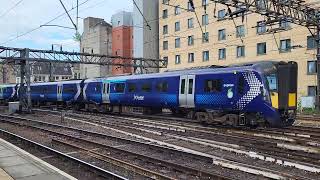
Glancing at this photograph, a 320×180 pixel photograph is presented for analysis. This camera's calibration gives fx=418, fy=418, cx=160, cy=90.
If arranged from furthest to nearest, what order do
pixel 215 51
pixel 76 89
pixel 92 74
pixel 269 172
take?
1. pixel 92 74
2. pixel 215 51
3. pixel 76 89
4. pixel 269 172

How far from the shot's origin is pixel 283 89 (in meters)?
17.6

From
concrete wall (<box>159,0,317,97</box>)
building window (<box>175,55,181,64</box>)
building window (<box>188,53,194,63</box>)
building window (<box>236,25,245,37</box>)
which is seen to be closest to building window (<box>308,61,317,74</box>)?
concrete wall (<box>159,0,317,97</box>)

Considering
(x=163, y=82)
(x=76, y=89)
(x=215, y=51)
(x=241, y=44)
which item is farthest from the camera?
(x=215, y=51)

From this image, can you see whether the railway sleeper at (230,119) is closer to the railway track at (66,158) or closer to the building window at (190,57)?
the railway track at (66,158)

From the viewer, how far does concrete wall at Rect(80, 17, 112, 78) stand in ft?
276

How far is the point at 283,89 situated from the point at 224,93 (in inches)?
103

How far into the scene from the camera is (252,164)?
10969 mm

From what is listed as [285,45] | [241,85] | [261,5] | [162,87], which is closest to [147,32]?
[285,45]

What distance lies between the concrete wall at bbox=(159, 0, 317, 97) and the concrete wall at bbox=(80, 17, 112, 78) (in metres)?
20.5

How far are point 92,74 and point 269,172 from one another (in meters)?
79.3

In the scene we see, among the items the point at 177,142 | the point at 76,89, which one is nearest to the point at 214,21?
the point at 76,89

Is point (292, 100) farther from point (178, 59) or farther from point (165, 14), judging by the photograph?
point (165, 14)

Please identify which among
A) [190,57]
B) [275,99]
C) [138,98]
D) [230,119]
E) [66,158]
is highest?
[190,57]

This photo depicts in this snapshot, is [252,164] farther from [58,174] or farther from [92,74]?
[92,74]
